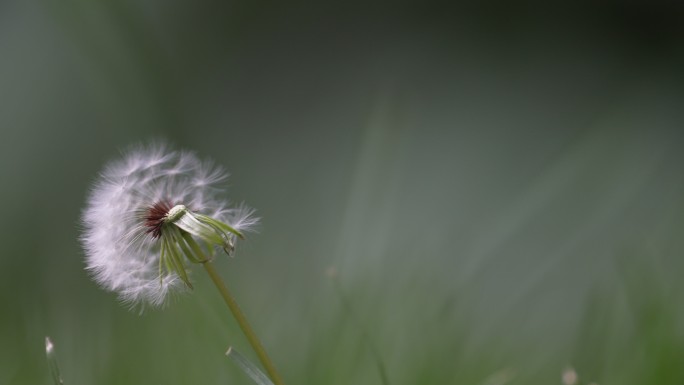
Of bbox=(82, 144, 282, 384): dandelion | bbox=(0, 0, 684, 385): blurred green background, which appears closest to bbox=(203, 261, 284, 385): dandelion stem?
bbox=(82, 144, 282, 384): dandelion

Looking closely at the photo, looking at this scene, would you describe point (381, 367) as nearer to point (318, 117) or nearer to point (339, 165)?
point (339, 165)

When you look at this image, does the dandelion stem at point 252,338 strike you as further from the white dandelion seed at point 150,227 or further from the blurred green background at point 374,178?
the blurred green background at point 374,178

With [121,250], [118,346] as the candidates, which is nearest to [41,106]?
[118,346]

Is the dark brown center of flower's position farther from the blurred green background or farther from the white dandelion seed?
the blurred green background

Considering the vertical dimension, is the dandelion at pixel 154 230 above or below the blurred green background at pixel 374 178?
above

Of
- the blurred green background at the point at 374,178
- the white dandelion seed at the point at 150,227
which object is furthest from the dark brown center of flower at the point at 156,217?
the blurred green background at the point at 374,178

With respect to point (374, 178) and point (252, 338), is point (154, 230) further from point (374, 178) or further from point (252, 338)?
point (374, 178)
